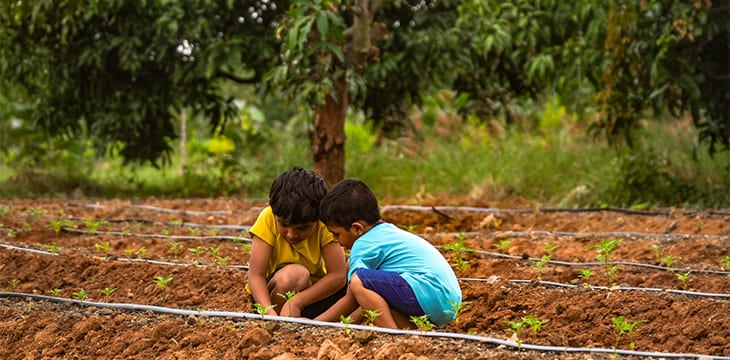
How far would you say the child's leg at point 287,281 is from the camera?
365 centimetres

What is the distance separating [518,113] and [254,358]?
814cm

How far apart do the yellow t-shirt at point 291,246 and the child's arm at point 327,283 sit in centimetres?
4

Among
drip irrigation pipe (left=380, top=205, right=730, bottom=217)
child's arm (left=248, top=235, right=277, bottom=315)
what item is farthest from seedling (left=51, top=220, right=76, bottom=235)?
child's arm (left=248, top=235, right=277, bottom=315)

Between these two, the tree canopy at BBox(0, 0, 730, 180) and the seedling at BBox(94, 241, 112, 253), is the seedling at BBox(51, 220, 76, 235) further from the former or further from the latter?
the tree canopy at BBox(0, 0, 730, 180)

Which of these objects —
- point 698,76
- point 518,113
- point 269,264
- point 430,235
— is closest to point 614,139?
point 698,76

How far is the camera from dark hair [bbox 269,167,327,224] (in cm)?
345

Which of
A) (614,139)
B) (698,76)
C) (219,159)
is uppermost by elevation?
(698,76)

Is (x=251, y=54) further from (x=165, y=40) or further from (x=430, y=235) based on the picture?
(x=430, y=235)

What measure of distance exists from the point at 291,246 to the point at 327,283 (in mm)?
213

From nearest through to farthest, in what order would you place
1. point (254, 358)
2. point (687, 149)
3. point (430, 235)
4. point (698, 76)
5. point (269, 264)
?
point (254, 358)
point (269, 264)
point (430, 235)
point (698, 76)
point (687, 149)

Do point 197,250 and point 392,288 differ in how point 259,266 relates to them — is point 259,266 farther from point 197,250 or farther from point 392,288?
point 197,250

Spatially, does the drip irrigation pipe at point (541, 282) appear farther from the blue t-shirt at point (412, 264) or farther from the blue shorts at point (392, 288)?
the blue shorts at point (392, 288)

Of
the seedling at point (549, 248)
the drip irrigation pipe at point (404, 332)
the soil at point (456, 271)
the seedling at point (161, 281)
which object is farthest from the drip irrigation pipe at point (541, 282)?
the drip irrigation pipe at point (404, 332)

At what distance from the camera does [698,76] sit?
23.8 ft
